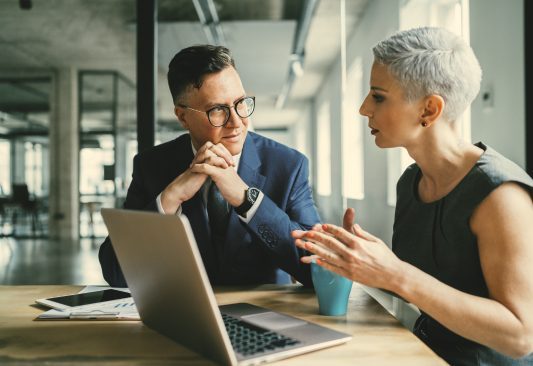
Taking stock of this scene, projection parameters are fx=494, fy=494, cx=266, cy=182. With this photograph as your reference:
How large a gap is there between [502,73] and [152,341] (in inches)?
93.3

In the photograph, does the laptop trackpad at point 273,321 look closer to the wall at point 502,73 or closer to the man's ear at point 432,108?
the man's ear at point 432,108

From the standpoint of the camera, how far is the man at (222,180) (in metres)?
1.58

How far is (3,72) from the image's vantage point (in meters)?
3.81

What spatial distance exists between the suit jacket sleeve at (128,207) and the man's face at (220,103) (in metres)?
0.31

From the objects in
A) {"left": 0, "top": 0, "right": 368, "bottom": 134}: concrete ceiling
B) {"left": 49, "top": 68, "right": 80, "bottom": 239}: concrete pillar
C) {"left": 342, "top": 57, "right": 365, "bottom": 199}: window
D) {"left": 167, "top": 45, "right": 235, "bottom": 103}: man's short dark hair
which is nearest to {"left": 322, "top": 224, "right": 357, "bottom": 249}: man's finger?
{"left": 167, "top": 45, "right": 235, "bottom": 103}: man's short dark hair

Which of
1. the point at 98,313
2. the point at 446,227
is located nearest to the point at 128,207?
the point at 98,313

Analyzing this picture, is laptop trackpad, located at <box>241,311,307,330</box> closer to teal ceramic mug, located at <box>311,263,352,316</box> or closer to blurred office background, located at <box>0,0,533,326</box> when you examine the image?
teal ceramic mug, located at <box>311,263,352,316</box>

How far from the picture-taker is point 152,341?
98 cm

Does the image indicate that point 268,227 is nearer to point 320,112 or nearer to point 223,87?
point 223,87

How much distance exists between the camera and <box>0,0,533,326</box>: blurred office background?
2.81m

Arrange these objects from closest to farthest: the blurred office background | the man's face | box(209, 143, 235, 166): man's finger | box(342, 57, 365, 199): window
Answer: box(209, 143, 235, 166): man's finger, the man's face, the blurred office background, box(342, 57, 365, 199): window

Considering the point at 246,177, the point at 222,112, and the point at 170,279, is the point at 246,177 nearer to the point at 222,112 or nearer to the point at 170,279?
the point at 222,112

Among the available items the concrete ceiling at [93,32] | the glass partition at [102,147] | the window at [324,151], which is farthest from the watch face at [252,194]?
the window at [324,151]

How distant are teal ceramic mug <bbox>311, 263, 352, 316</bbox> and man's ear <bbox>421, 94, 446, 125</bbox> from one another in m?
0.47
